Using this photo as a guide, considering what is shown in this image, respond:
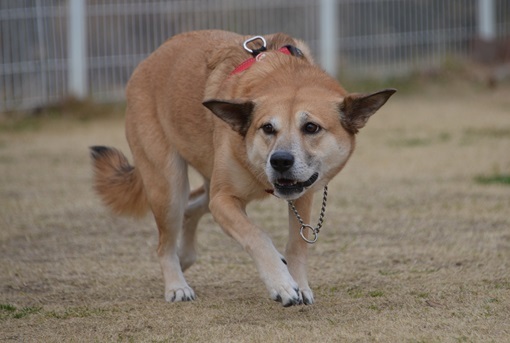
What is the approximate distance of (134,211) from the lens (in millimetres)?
5578

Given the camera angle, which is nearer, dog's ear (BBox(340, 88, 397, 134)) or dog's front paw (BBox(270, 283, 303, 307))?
dog's front paw (BBox(270, 283, 303, 307))

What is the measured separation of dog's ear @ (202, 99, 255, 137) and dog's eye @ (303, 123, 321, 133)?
27 centimetres

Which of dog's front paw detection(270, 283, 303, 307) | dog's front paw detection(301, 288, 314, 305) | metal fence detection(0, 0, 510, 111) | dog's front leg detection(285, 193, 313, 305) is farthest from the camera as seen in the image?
metal fence detection(0, 0, 510, 111)

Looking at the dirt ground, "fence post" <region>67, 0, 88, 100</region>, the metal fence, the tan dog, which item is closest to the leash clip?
the tan dog

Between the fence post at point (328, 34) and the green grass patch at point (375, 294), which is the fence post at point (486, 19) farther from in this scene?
the green grass patch at point (375, 294)

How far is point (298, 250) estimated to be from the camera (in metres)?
4.62

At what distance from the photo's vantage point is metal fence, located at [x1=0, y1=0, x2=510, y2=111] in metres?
11.7

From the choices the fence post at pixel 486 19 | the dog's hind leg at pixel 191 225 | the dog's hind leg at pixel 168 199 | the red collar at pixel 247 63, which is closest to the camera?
the red collar at pixel 247 63

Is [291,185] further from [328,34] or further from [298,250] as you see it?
[328,34]

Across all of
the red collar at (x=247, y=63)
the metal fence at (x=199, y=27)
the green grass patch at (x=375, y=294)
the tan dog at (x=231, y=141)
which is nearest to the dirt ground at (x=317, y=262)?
the green grass patch at (x=375, y=294)

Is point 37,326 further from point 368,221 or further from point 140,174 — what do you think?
point 368,221

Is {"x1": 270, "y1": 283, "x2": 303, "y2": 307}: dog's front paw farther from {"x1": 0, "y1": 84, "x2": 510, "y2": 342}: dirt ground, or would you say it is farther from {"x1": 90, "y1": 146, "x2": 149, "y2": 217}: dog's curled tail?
{"x1": 90, "y1": 146, "x2": 149, "y2": 217}: dog's curled tail

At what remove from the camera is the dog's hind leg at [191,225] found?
17.6ft

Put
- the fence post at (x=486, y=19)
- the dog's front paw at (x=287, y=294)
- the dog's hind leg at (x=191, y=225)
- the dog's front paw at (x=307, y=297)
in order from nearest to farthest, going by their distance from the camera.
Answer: the dog's front paw at (x=287, y=294), the dog's front paw at (x=307, y=297), the dog's hind leg at (x=191, y=225), the fence post at (x=486, y=19)
